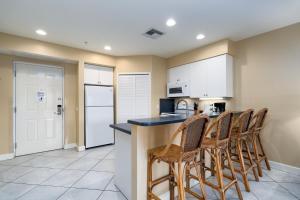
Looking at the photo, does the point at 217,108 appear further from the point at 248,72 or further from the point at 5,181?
the point at 5,181

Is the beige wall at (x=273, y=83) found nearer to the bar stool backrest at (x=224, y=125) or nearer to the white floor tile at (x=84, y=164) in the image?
the bar stool backrest at (x=224, y=125)

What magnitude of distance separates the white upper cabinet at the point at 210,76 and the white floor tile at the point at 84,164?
271cm

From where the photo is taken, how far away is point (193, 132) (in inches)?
56.4

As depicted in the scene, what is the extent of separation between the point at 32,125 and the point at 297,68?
5.49 metres

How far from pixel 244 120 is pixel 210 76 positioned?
5.02 feet

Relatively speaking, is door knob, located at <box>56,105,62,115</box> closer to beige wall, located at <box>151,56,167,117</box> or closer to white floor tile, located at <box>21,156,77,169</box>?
white floor tile, located at <box>21,156,77,169</box>

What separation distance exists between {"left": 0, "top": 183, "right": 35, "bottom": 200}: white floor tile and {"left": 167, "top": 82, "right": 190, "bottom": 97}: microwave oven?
3.47 metres

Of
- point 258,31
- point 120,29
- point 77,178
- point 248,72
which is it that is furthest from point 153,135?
point 258,31

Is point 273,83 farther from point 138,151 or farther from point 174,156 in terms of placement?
point 138,151

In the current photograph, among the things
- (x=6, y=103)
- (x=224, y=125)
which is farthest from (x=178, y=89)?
(x=6, y=103)

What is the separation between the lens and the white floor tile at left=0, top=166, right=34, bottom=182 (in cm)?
248

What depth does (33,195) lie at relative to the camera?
2043 mm

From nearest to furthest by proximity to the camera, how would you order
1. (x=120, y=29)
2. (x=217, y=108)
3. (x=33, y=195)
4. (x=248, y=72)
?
(x=33, y=195), (x=120, y=29), (x=248, y=72), (x=217, y=108)

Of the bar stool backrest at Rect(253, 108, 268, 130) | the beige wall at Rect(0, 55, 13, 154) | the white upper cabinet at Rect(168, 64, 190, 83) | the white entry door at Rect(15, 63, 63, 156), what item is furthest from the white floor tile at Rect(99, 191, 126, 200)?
the white upper cabinet at Rect(168, 64, 190, 83)
